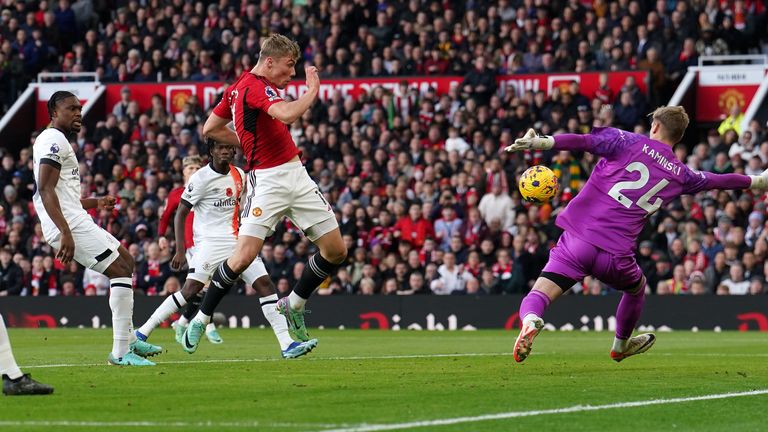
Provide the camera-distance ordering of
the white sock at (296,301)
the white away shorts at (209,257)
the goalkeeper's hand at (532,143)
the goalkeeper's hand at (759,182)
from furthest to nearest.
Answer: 1. the white away shorts at (209,257)
2. the white sock at (296,301)
3. the goalkeeper's hand at (759,182)
4. the goalkeeper's hand at (532,143)

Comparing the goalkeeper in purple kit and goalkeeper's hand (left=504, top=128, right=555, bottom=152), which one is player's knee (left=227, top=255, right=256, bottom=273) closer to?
the goalkeeper in purple kit

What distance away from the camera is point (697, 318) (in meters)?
21.3

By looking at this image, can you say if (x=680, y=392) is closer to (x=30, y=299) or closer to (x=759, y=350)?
(x=759, y=350)

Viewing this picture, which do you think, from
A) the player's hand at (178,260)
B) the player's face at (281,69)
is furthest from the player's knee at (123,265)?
the player's hand at (178,260)

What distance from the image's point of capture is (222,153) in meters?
14.8

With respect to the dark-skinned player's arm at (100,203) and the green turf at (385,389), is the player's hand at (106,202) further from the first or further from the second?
the green turf at (385,389)

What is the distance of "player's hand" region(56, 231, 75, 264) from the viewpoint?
10484mm

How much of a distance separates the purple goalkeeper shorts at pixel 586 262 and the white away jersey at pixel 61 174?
380 cm

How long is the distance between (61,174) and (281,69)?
6.54ft

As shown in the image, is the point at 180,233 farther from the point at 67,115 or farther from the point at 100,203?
the point at 67,115

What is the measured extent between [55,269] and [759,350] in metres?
15.0

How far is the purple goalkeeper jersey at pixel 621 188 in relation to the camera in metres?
10.7

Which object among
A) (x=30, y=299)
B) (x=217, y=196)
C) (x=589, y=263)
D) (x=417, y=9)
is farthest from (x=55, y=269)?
(x=589, y=263)

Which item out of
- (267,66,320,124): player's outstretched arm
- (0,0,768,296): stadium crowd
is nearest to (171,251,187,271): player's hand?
(267,66,320,124): player's outstretched arm
